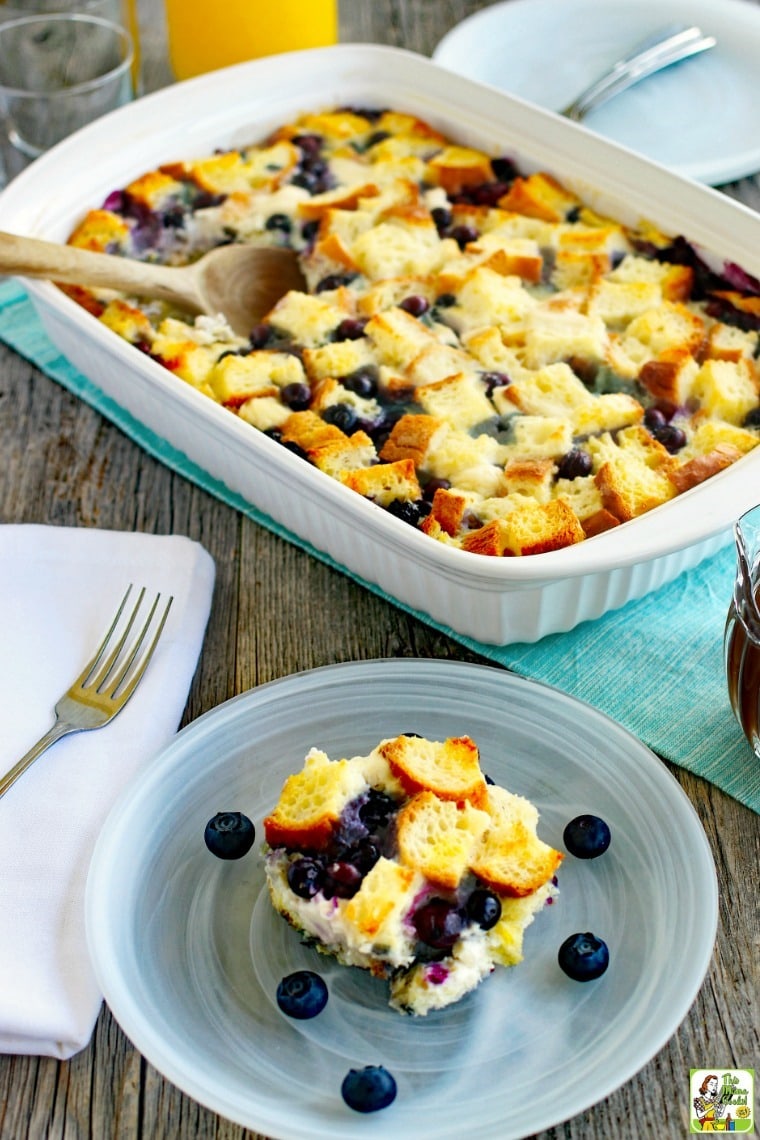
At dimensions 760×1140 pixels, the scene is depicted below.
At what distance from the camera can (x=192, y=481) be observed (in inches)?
89.4

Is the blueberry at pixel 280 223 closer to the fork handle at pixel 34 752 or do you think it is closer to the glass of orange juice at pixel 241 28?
the glass of orange juice at pixel 241 28

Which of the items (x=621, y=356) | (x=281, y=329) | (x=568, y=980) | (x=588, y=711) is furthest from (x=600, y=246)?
(x=568, y=980)

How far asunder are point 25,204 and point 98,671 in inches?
41.0

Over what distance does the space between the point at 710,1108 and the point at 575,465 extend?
931 millimetres

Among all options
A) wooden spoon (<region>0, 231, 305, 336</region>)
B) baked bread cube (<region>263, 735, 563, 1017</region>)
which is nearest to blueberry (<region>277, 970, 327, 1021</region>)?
baked bread cube (<region>263, 735, 563, 1017</region>)

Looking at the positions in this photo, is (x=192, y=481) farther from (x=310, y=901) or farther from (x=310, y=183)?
(x=310, y=901)

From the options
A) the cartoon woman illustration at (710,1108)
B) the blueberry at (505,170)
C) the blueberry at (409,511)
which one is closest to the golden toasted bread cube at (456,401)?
the blueberry at (409,511)

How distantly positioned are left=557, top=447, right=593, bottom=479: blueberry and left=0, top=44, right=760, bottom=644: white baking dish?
19cm

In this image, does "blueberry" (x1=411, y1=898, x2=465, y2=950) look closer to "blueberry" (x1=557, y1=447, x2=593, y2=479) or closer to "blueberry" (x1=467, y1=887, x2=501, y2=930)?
"blueberry" (x1=467, y1=887, x2=501, y2=930)

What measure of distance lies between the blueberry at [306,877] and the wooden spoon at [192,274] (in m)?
1.18

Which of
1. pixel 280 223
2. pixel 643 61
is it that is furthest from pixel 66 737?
pixel 643 61

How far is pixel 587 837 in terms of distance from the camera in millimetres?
Answer: 1539

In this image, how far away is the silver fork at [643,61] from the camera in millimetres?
2869

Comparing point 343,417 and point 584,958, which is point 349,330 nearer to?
point 343,417
